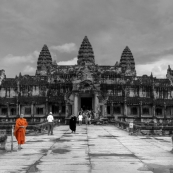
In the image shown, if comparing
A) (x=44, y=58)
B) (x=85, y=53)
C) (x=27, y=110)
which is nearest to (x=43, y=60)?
(x=44, y=58)

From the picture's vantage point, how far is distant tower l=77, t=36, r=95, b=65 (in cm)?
7625

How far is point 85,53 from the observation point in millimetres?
77250

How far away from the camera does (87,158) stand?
12961 millimetres

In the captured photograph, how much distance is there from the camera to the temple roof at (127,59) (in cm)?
8331

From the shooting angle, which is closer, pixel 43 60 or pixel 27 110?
pixel 27 110

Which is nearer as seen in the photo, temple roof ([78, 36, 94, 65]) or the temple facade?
the temple facade

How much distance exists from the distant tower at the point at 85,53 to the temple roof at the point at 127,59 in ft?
33.9

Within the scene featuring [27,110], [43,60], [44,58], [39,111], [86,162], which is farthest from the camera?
[44,58]

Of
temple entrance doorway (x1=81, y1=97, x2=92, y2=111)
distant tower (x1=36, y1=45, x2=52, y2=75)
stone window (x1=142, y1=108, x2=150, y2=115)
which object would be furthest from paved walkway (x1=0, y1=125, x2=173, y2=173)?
distant tower (x1=36, y1=45, x2=52, y2=75)

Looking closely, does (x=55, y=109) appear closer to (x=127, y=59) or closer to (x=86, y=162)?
(x=127, y=59)

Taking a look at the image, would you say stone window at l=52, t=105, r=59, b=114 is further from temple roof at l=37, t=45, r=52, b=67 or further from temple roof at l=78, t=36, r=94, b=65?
temple roof at l=37, t=45, r=52, b=67

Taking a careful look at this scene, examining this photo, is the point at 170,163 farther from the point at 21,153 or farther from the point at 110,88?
the point at 110,88

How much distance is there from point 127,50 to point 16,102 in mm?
40995

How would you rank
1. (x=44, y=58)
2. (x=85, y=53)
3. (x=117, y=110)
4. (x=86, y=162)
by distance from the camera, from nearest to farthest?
(x=86, y=162) < (x=117, y=110) < (x=85, y=53) < (x=44, y=58)
